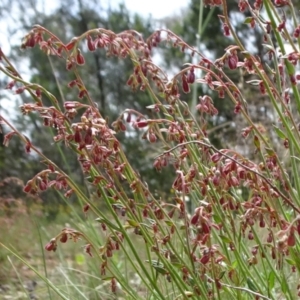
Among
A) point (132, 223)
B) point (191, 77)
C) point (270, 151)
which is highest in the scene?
point (191, 77)

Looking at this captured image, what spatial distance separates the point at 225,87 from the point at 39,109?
40cm

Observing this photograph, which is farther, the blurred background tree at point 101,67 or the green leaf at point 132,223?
the blurred background tree at point 101,67

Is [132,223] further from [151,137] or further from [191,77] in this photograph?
[191,77]

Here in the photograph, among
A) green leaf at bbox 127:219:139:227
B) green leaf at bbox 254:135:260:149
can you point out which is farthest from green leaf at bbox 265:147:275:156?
green leaf at bbox 127:219:139:227

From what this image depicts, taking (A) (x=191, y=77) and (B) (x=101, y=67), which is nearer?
(A) (x=191, y=77)

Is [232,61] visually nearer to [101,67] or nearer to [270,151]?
[270,151]

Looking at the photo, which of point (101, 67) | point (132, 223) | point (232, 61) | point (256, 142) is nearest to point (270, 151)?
point (256, 142)

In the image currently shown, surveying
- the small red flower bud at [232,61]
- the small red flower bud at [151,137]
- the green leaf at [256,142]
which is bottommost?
the green leaf at [256,142]

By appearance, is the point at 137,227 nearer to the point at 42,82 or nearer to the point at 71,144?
the point at 71,144

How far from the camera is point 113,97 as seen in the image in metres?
8.66

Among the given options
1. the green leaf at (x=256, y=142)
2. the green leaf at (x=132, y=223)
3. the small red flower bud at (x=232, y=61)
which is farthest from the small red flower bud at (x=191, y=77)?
the green leaf at (x=132, y=223)

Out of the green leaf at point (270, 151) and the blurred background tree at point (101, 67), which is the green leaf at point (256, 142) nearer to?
the green leaf at point (270, 151)

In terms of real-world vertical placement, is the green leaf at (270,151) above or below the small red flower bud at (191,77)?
below

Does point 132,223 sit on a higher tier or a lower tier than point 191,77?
lower
